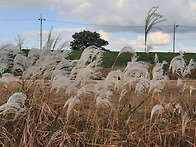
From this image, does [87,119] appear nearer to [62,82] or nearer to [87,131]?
[87,131]

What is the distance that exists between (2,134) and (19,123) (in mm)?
158

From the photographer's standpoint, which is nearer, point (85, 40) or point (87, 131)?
point (87, 131)

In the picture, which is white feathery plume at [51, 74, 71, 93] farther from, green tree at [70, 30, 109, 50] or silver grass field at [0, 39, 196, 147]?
green tree at [70, 30, 109, 50]

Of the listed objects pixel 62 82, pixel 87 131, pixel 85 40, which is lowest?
pixel 87 131

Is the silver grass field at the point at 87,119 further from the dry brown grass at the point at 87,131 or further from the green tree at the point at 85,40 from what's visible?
the green tree at the point at 85,40

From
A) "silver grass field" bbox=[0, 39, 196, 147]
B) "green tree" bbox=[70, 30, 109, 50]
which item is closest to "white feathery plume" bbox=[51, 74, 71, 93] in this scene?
"silver grass field" bbox=[0, 39, 196, 147]

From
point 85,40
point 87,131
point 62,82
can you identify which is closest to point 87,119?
point 87,131

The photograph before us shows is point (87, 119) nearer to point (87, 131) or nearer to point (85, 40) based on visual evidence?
point (87, 131)

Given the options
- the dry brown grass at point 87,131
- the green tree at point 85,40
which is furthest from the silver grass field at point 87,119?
the green tree at point 85,40

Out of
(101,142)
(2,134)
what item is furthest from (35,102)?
(101,142)

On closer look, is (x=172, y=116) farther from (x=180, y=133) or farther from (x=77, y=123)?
(x=77, y=123)

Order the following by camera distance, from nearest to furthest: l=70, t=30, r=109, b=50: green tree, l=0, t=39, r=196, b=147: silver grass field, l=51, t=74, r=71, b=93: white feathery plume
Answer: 1. l=0, t=39, r=196, b=147: silver grass field
2. l=51, t=74, r=71, b=93: white feathery plume
3. l=70, t=30, r=109, b=50: green tree

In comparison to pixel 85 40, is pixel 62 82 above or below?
below

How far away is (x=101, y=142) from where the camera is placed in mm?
2072
